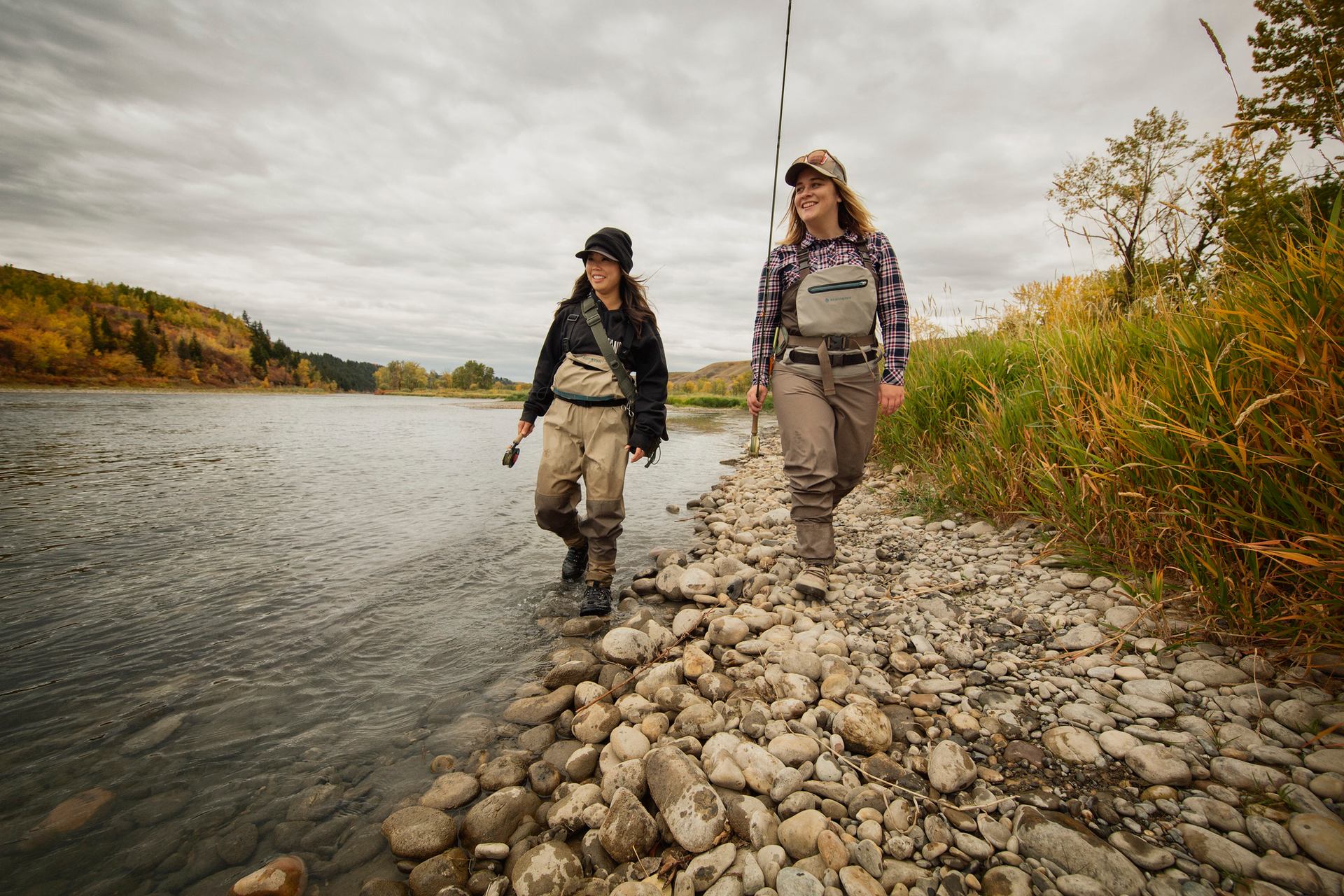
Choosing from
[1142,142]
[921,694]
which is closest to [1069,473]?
[921,694]

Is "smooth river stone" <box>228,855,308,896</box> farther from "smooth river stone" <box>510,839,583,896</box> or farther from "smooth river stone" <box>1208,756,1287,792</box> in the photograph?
"smooth river stone" <box>1208,756,1287,792</box>

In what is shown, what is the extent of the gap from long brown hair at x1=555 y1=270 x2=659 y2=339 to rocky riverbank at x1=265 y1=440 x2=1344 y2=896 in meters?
2.44

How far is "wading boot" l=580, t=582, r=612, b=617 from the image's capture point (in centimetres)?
373

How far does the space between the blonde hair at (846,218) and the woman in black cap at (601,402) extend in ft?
4.22

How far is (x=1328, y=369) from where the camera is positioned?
6.12 ft

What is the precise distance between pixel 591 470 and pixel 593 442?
0.23 metres

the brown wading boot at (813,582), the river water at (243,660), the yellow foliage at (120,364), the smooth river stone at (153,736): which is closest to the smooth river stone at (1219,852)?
the brown wading boot at (813,582)

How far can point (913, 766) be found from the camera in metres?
1.86

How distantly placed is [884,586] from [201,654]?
4443 millimetres

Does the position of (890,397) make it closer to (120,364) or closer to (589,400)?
(589,400)

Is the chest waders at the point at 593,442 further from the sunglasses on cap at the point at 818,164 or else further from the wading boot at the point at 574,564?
the sunglasses on cap at the point at 818,164

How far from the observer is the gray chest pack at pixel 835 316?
3.51 meters

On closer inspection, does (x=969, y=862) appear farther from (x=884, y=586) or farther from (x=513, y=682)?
(x=513, y=682)

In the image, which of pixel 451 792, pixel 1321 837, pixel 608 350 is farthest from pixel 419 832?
pixel 608 350
